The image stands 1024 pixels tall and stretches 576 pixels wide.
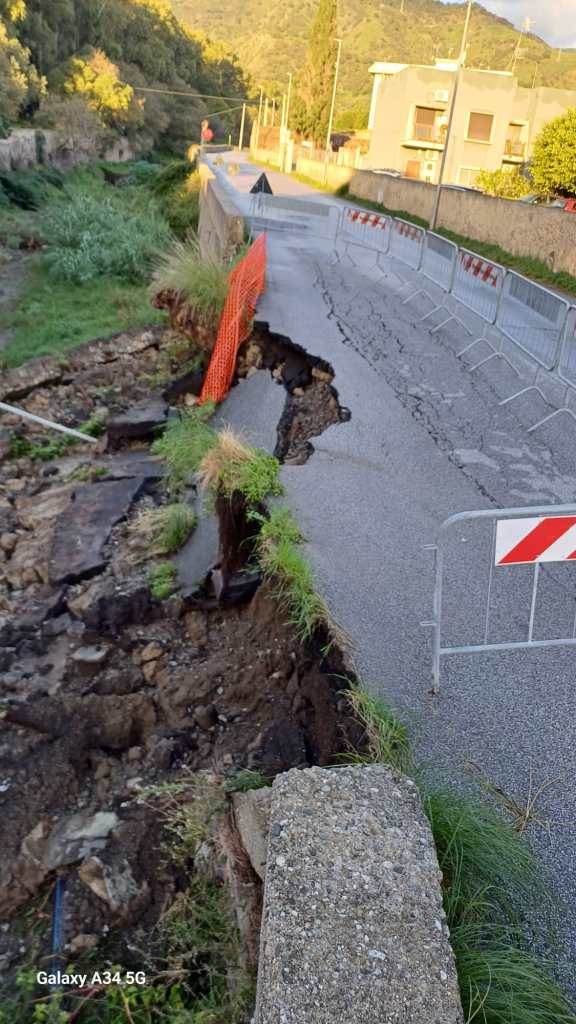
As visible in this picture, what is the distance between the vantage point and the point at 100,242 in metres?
21.3

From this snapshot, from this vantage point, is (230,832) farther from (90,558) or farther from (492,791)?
(90,558)

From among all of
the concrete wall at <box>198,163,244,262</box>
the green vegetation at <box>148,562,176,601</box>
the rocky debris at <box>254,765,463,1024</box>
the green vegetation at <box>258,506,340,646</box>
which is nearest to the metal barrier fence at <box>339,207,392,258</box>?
the concrete wall at <box>198,163,244,262</box>

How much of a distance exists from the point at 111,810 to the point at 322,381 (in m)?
6.10

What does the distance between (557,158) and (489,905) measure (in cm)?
2589

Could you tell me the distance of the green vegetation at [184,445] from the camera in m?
8.20

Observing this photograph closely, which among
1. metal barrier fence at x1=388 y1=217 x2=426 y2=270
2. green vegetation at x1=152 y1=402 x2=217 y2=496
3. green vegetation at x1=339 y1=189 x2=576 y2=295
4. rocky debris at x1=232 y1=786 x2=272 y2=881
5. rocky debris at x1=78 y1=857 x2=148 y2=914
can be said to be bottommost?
rocky debris at x1=78 y1=857 x2=148 y2=914

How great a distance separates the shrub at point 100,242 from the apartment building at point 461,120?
3112cm

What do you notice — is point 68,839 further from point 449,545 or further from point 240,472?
point 449,545

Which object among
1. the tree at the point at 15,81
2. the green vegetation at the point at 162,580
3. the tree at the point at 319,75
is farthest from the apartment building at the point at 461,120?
the green vegetation at the point at 162,580

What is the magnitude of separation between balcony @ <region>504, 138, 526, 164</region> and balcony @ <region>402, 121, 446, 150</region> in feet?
13.6

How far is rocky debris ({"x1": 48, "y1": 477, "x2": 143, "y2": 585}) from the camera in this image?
23.8 feet

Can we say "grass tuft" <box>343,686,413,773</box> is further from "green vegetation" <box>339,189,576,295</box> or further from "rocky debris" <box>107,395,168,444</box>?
"green vegetation" <box>339,189,576,295</box>

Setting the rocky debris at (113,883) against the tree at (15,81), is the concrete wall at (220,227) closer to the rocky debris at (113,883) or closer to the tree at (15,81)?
the rocky debris at (113,883)

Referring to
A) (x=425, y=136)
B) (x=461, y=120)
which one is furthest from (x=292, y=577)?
(x=425, y=136)
